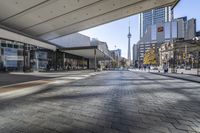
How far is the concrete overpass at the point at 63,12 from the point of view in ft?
80.0

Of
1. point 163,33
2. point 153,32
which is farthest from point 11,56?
point 153,32

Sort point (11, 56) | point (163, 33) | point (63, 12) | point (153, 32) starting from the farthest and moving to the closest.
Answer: point (153, 32) < point (163, 33) < point (11, 56) < point (63, 12)

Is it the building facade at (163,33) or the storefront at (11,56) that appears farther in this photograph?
the storefront at (11,56)

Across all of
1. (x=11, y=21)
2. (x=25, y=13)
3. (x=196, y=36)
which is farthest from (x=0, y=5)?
(x=196, y=36)

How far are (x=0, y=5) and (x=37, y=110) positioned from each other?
2098 centimetres

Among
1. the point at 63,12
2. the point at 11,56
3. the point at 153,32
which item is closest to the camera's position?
the point at 63,12

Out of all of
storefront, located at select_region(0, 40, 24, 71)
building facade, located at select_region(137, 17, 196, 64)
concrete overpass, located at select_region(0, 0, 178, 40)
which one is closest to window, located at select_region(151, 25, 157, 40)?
building facade, located at select_region(137, 17, 196, 64)

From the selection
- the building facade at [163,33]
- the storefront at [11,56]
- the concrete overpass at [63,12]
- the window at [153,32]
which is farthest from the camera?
the window at [153,32]

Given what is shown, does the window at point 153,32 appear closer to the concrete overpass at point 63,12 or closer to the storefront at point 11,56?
the concrete overpass at point 63,12

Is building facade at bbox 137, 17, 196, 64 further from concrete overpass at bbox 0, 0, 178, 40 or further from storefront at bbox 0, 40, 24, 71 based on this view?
storefront at bbox 0, 40, 24, 71

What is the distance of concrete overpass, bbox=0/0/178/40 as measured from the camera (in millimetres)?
24391

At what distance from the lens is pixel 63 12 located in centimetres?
2738

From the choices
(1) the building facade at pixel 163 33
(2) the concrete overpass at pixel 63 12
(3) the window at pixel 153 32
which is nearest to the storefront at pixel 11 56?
(2) the concrete overpass at pixel 63 12

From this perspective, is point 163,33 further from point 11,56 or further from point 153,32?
point 11,56
